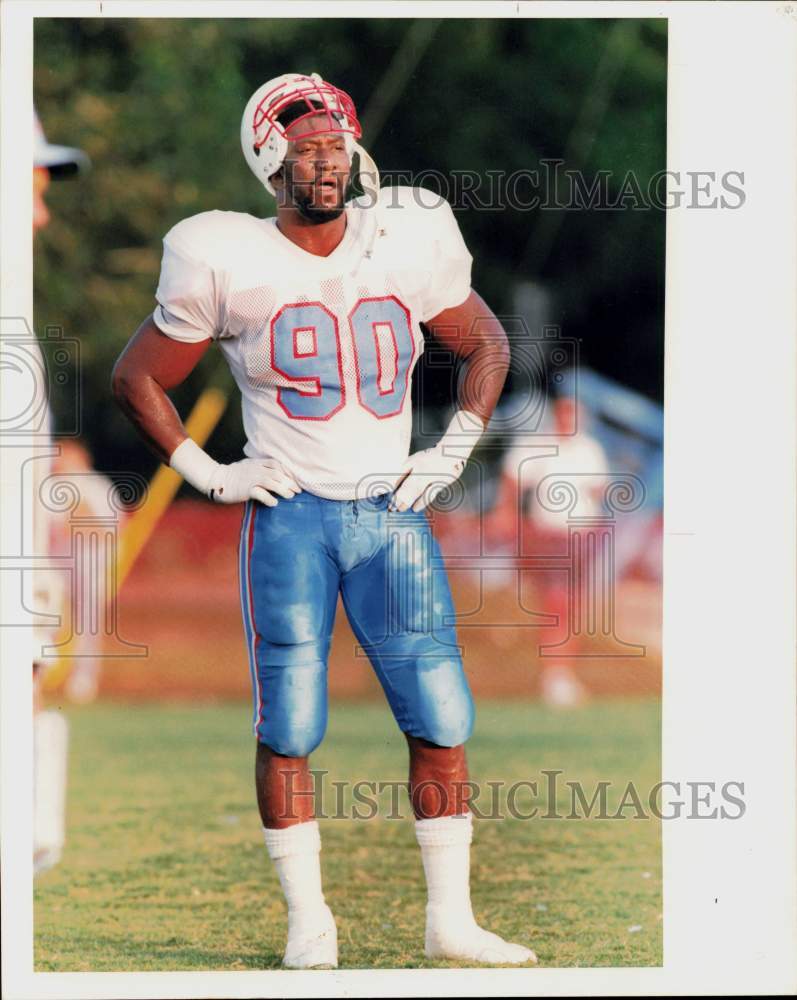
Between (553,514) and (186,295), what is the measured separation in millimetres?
1820

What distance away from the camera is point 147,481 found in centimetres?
1035

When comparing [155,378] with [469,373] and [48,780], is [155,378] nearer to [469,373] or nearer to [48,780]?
[469,373]

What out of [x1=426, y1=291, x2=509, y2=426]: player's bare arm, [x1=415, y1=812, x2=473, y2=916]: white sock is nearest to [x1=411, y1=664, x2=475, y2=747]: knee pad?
[x1=415, y1=812, x2=473, y2=916]: white sock

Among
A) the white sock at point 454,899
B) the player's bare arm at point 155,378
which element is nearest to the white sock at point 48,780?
the player's bare arm at point 155,378

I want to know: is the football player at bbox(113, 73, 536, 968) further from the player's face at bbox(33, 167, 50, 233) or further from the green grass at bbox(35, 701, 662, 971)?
the player's face at bbox(33, 167, 50, 233)

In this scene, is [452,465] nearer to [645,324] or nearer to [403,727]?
[403,727]

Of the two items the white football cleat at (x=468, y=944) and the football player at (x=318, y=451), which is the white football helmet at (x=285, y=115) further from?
the white football cleat at (x=468, y=944)

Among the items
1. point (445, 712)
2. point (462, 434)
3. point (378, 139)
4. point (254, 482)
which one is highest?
point (378, 139)

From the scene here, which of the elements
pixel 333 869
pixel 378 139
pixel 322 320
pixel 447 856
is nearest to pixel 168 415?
pixel 322 320

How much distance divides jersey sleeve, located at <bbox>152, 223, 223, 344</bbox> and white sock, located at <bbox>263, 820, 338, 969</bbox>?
0.97 meters

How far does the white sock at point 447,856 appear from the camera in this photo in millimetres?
3451

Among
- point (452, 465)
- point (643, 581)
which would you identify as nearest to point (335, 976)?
point (452, 465)

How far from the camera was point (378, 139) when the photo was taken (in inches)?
178

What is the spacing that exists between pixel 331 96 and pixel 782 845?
170 centimetres
